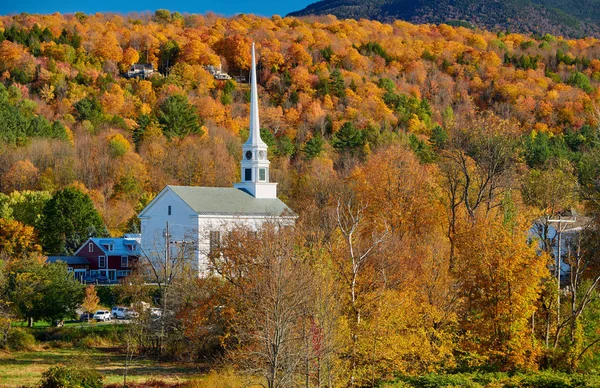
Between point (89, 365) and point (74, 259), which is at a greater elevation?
point (74, 259)

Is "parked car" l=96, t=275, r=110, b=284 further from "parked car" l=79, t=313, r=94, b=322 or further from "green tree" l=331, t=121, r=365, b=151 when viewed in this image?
"green tree" l=331, t=121, r=365, b=151

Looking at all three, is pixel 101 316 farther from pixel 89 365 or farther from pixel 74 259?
pixel 89 365

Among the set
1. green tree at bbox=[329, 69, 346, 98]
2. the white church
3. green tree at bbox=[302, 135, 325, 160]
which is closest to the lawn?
the white church

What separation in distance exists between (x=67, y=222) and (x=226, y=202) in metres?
12.7

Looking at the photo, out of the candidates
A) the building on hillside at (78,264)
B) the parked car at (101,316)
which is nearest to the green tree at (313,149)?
the building on hillside at (78,264)

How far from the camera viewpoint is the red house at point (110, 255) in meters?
63.5

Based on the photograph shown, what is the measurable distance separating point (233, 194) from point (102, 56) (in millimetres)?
77837

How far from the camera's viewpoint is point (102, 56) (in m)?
133

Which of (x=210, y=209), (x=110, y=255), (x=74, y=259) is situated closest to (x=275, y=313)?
(x=210, y=209)

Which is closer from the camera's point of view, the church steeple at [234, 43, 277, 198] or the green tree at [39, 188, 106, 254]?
the church steeple at [234, 43, 277, 198]

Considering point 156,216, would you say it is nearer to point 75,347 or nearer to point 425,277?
point 75,347

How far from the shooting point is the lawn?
105 ft

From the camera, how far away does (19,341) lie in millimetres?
40344

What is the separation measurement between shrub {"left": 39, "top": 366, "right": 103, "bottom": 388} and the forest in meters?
4.71
